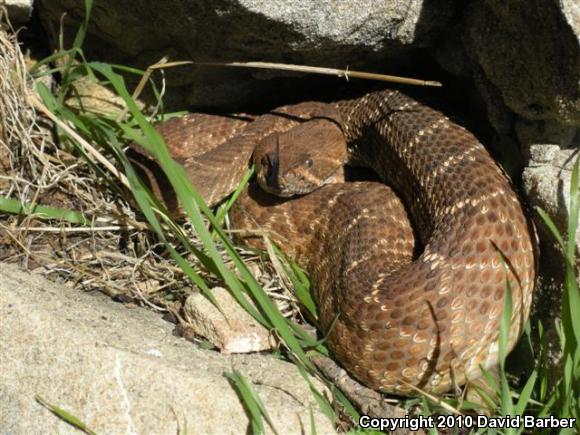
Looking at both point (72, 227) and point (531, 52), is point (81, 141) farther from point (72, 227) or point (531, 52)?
point (531, 52)

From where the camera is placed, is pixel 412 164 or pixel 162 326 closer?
pixel 162 326

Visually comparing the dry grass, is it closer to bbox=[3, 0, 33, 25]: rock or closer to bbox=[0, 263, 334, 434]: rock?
bbox=[3, 0, 33, 25]: rock

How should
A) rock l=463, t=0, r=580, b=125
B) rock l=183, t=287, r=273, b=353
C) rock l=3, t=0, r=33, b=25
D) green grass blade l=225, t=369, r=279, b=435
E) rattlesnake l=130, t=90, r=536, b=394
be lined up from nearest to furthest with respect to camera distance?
green grass blade l=225, t=369, r=279, b=435
rock l=463, t=0, r=580, b=125
rattlesnake l=130, t=90, r=536, b=394
rock l=183, t=287, r=273, b=353
rock l=3, t=0, r=33, b=25

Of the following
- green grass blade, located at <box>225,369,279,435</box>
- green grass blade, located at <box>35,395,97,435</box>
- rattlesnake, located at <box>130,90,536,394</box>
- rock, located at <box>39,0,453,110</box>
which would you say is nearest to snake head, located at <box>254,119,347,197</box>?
rattlesnake, located at <box>130,90,536,394</box>

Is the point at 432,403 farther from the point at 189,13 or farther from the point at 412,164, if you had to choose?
the point at 189,13

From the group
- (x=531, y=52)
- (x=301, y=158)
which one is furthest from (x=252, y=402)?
(x=531, y=52)

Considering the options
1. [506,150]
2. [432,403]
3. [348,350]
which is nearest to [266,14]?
[506,150]
